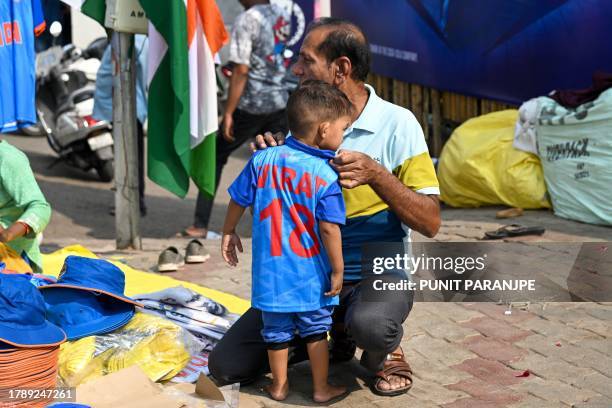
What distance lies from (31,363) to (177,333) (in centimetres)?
74

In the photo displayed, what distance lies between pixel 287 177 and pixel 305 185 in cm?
8

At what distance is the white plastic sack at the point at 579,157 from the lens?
6934mm

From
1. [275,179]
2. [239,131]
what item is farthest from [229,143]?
[275,179]

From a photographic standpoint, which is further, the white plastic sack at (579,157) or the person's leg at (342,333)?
the white plastic sack at (579,157)

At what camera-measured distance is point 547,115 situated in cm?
736

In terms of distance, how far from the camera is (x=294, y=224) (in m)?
3.84

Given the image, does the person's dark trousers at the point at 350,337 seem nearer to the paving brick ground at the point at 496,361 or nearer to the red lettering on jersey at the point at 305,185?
the paving brick ground at the point at 496,361

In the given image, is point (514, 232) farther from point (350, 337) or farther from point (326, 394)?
point (326, 394)

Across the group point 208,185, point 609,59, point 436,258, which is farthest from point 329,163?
point 609,59

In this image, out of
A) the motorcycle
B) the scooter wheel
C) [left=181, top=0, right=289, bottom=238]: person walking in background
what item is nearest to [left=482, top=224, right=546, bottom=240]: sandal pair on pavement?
[left=181, top=0, right=289, bottom=238]: person walking in background

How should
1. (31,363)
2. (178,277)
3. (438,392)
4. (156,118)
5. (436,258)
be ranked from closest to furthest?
(31,363) < (438,392) < (436,258) < (178,277) < (156,118)

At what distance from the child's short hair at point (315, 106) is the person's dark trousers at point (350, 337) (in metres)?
0.73

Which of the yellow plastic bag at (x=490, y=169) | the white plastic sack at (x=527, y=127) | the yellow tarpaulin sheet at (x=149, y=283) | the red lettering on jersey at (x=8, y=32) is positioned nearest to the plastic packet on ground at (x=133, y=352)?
the yellow tarpaulin sheet at (x=149, y=283)

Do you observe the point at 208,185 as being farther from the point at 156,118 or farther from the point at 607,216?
the point at 607,216
